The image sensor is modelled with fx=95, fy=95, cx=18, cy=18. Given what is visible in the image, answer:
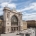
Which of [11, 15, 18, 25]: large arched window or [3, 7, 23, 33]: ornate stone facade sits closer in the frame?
[3, 7, 23, 33]: ornate stone facade

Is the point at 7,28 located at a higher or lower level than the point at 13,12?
lower

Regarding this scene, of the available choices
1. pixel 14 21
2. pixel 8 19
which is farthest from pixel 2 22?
pixel 14 21

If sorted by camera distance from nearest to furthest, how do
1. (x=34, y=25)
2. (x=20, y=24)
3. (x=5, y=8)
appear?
(x=5, y=8) → (x=20, y=24) → (x=34, y=25)

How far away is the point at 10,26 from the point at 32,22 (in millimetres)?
12881

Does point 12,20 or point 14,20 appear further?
point 14,20

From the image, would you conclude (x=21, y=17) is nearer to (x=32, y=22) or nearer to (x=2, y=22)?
(x=2, y=22)

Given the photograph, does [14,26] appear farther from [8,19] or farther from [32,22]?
[32,22]

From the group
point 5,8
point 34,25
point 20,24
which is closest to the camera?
point 5,8

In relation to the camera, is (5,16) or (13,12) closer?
(5,16)

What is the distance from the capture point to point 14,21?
21.4 m

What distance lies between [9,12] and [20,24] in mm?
4612

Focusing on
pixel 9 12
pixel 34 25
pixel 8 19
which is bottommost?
pixel 34 25

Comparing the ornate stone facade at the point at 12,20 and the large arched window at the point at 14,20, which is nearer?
the ornate stone facade at the point at 12,20

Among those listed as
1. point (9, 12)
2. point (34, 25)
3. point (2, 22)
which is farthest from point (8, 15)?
point (34, 25)
